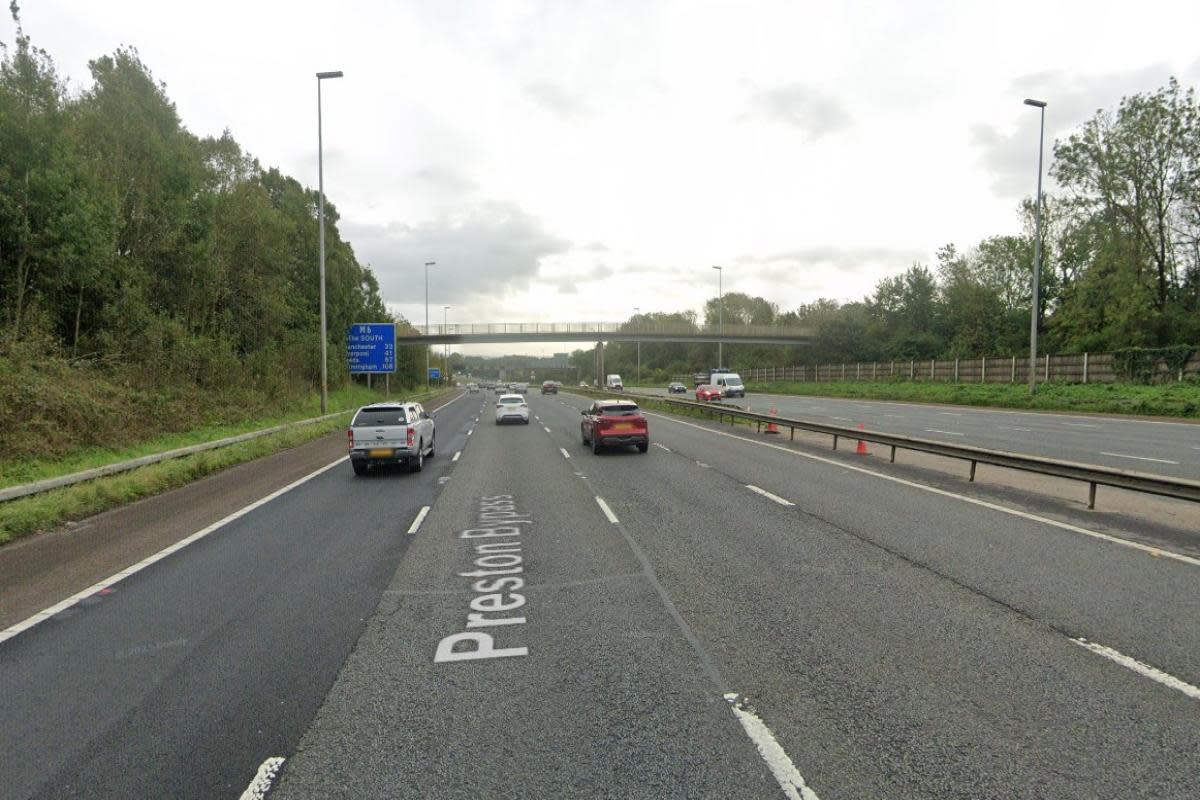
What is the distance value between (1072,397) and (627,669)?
128 ft

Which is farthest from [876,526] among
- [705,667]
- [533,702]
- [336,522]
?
[336,522]

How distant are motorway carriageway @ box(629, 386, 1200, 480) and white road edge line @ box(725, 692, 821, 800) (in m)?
10.4

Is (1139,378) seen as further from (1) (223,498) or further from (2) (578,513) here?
(1) (223,498)

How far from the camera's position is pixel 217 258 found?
29.3 metres

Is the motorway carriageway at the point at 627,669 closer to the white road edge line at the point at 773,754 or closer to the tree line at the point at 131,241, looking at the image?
the white road edge line at the point at 773,754

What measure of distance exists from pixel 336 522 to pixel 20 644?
487 cm

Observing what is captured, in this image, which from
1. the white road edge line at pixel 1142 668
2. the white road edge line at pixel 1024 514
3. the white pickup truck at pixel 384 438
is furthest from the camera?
the white pickup truck at pixel 384 438

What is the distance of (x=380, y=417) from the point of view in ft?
53.6

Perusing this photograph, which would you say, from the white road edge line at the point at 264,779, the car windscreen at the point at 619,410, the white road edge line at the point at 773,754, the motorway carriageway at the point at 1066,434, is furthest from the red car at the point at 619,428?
the white road edge line at the point at 264,779

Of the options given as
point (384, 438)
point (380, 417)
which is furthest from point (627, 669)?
point (380, 417)

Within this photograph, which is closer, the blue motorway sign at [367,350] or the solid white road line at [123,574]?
the solid white road line at [123,574]

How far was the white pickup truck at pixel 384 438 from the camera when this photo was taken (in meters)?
15.7

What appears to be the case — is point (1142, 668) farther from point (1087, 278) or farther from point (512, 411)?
point (1087, 278)

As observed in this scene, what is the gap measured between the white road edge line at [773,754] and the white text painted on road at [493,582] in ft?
5.80
